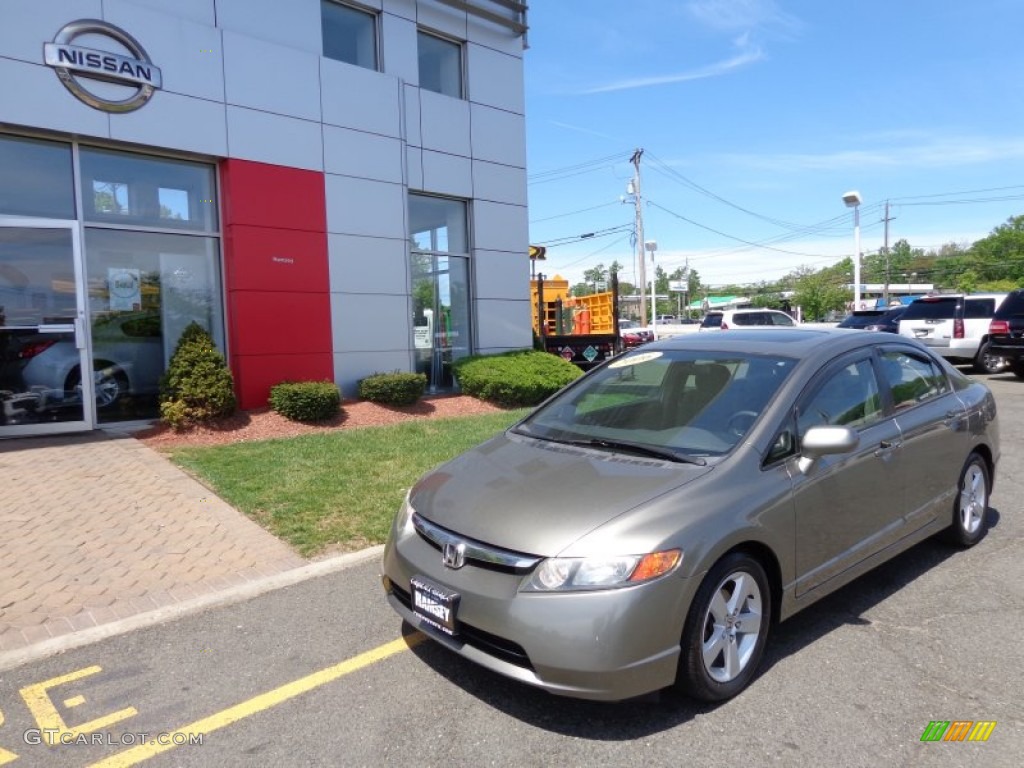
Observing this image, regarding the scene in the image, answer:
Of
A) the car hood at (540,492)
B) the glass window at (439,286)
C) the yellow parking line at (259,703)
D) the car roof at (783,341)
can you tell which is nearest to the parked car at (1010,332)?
the glass window at (439,286)

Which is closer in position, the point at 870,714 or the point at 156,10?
the point at 870,714

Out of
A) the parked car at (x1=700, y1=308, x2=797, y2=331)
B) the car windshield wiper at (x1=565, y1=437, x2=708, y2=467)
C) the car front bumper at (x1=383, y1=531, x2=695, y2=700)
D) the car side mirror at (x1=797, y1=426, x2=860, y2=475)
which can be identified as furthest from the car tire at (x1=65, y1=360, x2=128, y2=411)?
the parked car at (x1=700, y1=308, x2=797, y2=331)

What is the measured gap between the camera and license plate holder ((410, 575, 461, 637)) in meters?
2.98

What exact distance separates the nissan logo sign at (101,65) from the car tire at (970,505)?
9.97 metres

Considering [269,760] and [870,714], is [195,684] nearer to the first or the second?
[269,760]

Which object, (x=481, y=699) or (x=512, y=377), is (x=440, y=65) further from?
(x=481, y=699)

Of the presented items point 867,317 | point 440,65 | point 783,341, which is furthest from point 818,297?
point 783,341

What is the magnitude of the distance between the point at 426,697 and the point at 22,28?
932cm

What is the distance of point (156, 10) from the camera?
372 inches

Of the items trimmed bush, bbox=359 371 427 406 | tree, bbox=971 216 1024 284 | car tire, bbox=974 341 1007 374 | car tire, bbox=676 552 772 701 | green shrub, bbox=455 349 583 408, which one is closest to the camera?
car tire, bbox=676 552 772 701

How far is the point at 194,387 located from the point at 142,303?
6.35ft

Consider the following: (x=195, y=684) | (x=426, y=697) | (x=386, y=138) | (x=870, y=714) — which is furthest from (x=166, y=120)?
(x=870, y=714)

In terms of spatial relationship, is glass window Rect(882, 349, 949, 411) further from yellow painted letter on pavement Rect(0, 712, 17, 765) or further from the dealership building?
the dealership building

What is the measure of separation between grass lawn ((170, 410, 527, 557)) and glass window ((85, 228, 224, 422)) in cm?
226
